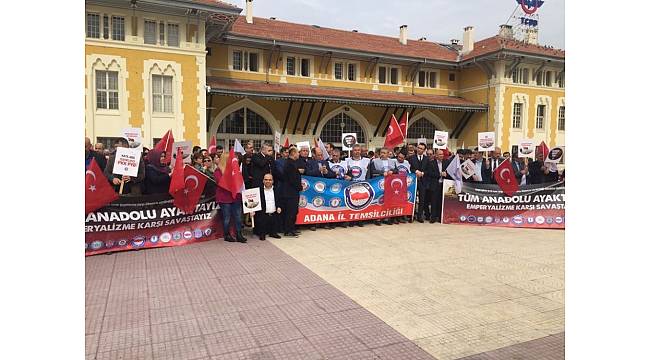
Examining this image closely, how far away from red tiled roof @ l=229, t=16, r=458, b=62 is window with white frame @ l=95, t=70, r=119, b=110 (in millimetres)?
7495

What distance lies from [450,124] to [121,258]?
2994 centimetres

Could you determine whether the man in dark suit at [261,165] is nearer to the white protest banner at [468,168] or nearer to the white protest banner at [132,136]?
the white protest banner at [132,136]

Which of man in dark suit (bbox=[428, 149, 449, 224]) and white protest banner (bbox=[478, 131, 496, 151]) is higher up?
white protest banner (bbox=[478, 131, 496, 151])

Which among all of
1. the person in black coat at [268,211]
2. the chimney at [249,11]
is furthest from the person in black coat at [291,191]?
the chimney at [249,11]

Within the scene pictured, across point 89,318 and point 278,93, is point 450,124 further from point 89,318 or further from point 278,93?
point 89,318

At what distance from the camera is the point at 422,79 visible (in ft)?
109

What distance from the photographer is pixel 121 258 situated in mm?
7312

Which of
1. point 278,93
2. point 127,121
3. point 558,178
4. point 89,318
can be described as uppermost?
point 278,93

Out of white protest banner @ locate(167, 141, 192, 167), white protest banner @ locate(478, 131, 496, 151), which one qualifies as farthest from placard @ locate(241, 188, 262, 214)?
white protest banner @ locate(478, 131, 496, 151)

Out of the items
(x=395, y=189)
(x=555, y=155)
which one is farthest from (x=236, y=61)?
(x=555, y=155)

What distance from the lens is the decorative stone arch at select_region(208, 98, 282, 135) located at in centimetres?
2545

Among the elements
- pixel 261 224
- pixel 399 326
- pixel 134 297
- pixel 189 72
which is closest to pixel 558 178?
pixel 261 224

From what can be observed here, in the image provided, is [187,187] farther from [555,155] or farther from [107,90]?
[107,90]

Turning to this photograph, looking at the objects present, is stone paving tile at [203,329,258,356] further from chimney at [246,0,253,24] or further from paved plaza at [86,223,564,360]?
chimney at [246,0,253,24]
